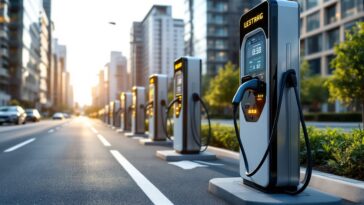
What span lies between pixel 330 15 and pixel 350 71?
4255cm

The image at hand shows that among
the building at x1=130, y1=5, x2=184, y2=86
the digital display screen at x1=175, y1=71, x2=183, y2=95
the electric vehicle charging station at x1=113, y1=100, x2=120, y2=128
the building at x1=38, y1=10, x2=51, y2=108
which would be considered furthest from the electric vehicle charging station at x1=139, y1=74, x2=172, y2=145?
the building at x1=38, y1=10, x2=51, y2=108

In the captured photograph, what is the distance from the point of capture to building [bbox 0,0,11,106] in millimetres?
72819

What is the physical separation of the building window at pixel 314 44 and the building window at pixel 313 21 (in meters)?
1.27

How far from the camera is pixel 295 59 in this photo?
5176 mm

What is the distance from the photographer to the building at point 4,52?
7282cm

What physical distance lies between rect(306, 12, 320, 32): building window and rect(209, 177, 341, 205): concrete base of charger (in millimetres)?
54902

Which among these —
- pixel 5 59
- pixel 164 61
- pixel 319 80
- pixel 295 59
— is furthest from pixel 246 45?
pixel 164 61

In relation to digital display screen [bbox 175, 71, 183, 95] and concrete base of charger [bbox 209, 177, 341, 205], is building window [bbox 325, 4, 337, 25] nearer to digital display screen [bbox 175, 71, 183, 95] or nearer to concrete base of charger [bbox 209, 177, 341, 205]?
digital display screen [bbox 175, 71, 183, 95]

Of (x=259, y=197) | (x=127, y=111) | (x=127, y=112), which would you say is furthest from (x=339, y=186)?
(x=127, y=111)

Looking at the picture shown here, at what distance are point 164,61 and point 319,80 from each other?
7702 centimetres

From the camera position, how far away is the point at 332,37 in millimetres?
53906

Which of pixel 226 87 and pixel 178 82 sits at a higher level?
pixel 226 87

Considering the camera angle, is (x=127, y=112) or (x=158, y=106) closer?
(x=158, y=106)

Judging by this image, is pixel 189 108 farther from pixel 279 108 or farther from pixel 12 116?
pixel 12 116
